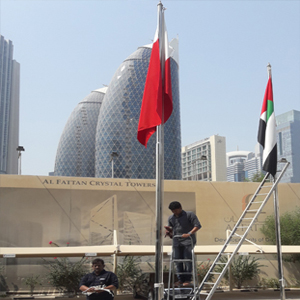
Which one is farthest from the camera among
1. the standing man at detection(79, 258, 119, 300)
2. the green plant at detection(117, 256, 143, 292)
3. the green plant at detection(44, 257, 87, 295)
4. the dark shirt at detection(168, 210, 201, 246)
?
the green plant at detection(117, 256, 143, 292)

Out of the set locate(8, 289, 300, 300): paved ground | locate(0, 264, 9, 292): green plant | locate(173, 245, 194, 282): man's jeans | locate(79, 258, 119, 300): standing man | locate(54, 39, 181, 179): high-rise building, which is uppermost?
locate(54, 39, 181, 179): high-rise building

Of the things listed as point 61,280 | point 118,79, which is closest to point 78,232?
point 61,280

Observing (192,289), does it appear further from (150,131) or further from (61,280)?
(61,280)

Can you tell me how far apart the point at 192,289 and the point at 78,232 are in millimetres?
11448

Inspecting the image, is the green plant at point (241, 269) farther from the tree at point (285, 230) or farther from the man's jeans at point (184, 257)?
the man's jeans at point (184, 257)

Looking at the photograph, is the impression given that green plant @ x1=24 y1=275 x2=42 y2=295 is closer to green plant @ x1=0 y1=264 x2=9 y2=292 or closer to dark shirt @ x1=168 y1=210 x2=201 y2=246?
green plant @ x1=0 y1=264 x2=9 y2=292

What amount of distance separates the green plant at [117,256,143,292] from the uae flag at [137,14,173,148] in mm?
10332

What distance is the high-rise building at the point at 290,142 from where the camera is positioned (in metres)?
148

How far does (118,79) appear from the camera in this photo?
208 feet

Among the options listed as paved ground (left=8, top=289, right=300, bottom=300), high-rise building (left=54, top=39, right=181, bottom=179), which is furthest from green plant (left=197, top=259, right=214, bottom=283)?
high-rise building (left=54, top=39, right=181, bottom=179)

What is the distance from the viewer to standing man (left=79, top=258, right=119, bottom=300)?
5887 millimetres

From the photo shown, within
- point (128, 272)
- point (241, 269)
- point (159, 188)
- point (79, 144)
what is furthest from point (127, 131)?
point (159, 188)

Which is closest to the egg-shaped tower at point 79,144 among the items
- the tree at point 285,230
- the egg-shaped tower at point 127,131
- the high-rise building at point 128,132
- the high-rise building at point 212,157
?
the high-rise building at point 128,132

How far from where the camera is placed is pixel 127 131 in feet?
210
